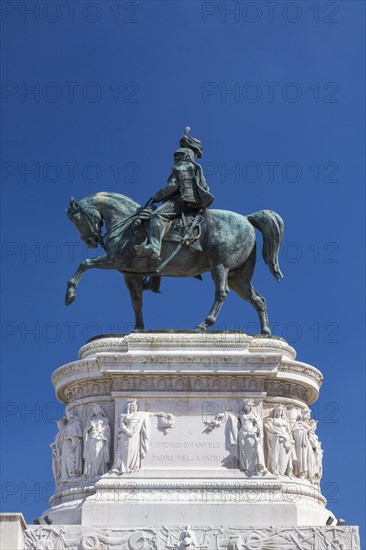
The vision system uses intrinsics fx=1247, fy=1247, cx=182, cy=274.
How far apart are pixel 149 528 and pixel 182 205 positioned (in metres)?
8.60

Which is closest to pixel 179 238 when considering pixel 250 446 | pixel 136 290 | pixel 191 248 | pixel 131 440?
pixel 191 248

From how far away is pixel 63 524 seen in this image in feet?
97.1

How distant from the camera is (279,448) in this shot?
30375 millimetres

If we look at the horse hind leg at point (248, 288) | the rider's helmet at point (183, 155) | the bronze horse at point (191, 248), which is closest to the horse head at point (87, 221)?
the bronze horse at point (191, 248)

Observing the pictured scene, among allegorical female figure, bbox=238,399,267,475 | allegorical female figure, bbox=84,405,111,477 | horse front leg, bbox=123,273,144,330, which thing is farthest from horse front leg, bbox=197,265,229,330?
allegorical female figure, bbox=84,405,111,477

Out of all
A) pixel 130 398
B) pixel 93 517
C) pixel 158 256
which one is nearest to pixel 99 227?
pixel 158 256

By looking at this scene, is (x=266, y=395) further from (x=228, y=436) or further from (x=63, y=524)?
(x=63, y=524)

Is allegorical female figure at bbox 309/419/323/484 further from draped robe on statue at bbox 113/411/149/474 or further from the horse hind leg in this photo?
draped robe on statue at bbox 113/411/149/474

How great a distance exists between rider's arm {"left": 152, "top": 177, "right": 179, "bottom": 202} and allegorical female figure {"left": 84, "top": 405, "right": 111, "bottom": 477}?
6.18 m

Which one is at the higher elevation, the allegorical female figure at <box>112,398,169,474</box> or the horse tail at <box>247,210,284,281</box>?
the horse tail at <box>247,210,284,281</box>

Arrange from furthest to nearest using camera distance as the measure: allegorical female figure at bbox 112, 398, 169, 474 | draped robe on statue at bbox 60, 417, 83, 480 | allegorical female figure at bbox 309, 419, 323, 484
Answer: allegorical female figure at bbox 309, 419, 323, 484 → draped robe on statue at bbox 60, 417, 83, 480 → allegorical female figure at bbox 112, 398, 169, 474

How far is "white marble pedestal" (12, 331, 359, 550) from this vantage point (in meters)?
28.8

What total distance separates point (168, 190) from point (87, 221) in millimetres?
2318

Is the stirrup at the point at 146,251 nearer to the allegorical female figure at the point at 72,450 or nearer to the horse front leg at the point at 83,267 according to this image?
the horse front leg at the point at 83,267
